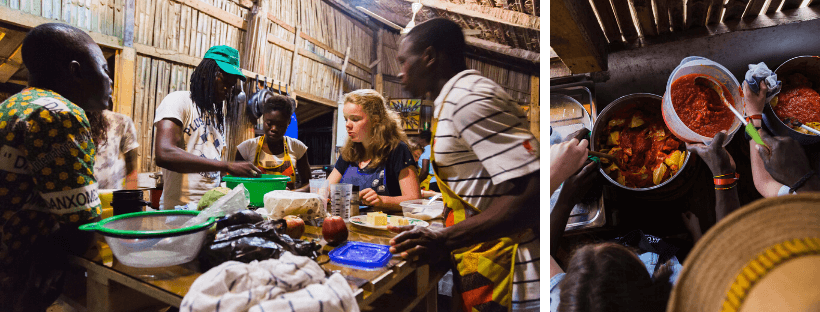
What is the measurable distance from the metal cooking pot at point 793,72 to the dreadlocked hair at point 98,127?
8.28 ft

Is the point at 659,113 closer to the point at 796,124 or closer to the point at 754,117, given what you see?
the point at 754,117

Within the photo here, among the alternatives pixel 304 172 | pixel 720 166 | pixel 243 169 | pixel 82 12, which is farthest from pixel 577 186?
pixel 82 12

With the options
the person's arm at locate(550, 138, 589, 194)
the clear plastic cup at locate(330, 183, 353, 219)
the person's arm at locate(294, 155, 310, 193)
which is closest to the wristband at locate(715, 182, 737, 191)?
the person's arm at locate(550, 138, 589, 194)

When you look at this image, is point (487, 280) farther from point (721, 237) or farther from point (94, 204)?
point (94, 204)

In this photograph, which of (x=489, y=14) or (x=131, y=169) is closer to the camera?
(x=131, y=169)

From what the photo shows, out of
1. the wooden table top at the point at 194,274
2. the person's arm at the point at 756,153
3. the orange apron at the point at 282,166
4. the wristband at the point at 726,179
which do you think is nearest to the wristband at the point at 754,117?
the person's arm at the point at 756,153

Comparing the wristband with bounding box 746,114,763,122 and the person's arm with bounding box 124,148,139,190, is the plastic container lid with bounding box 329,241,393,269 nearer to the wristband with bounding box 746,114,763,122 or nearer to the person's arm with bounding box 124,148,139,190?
the person's arm with bounding box 124,148,139,190

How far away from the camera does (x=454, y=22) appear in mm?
1623

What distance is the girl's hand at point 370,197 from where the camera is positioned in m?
1.69

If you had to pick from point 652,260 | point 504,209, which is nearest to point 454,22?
point 504,209

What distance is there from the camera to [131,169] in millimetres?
1377

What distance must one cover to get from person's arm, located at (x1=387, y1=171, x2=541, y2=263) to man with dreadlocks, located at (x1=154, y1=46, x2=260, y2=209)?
2.81ft

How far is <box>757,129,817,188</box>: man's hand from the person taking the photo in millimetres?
1490

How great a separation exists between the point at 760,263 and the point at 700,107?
0.65 metres
